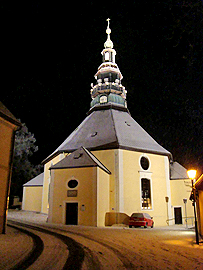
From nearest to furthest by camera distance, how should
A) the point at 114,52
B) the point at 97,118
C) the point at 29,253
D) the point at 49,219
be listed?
the point at 29,253 < the point at 49,219 < the point at 97,118 < the point at 114,52

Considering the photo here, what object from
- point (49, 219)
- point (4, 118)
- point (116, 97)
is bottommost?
point (49, 219)

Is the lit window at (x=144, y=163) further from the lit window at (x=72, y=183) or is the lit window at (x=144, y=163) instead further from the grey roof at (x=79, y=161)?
the lit window at (x=72, y=183)

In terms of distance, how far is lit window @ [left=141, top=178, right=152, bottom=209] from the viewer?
20.6 m

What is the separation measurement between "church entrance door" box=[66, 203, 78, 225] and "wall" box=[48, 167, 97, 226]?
289 mm

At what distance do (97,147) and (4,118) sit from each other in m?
10.3

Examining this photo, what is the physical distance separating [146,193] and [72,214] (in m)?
→ 6.97

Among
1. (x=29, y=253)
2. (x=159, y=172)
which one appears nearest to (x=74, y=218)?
(x=159, y=172)

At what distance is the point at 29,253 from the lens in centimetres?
675

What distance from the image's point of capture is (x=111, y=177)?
19922 mm

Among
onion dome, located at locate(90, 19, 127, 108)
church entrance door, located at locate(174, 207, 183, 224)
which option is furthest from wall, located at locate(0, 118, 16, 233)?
church entrance door, located at locate(174, 207, 183, 224)

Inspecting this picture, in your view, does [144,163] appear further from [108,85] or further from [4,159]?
[4,159]

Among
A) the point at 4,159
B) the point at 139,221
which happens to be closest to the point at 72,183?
the point at 139,221

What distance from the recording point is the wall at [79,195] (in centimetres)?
1698

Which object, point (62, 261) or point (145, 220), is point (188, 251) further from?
point (145, 220)
